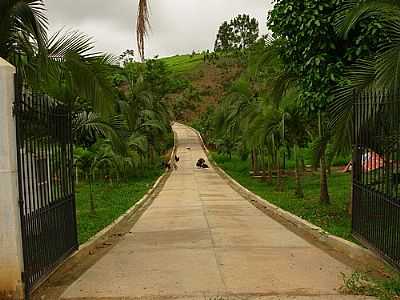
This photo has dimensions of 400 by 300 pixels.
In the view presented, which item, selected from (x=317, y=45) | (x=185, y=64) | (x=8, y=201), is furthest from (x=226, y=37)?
(x=8, y=201)

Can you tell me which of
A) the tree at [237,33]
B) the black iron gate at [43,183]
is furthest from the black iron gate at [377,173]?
the tree at [237,33]

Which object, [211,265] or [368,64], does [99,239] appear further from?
[368,64]

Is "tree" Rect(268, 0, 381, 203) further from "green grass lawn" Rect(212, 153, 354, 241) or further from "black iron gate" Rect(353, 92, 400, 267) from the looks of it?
"green grass lawn" Rect(212, 153, 354, 241)

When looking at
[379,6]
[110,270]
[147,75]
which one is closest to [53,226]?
[110,270]

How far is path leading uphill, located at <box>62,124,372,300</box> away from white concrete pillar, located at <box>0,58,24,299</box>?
0.70m

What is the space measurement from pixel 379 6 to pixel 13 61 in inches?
220

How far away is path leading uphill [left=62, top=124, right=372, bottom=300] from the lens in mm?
6402

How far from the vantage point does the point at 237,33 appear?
102m

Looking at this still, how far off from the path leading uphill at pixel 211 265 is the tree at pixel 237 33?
8620 cm

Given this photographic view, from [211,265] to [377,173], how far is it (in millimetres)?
2601

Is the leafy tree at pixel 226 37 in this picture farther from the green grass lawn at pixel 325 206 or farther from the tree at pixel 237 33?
the green grass lawn at pixel 325 206

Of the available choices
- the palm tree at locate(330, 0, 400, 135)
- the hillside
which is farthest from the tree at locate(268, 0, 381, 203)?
the hillside

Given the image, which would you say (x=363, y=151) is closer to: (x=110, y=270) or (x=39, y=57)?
(x=110, y=270)

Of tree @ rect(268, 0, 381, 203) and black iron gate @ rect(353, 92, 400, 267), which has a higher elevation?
tree @ rect(268, 0, 381, 203)
